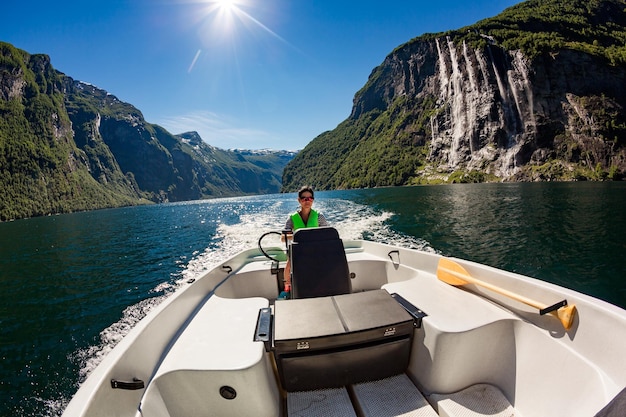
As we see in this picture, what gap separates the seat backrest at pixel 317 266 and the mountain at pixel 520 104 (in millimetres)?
96386

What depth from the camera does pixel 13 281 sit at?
16.4 meters

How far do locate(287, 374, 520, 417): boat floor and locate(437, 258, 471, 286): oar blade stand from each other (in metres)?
1.30

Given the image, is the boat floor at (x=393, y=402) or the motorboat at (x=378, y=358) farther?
the boat floor at (x=393, y=402)

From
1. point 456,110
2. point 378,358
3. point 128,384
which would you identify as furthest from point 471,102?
point 128,384

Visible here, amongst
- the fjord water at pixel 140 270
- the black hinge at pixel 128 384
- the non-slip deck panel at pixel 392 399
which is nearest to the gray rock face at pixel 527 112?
the fjord water at pixel 140 270

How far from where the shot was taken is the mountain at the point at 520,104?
254 feet

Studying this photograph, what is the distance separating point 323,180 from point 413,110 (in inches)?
2854

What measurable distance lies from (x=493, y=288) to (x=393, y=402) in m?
1.73

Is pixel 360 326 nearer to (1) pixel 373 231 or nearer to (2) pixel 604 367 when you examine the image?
(2) pixel 604 367

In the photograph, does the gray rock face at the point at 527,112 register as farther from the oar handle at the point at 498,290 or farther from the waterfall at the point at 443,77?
the oar handle at the point at 498,290

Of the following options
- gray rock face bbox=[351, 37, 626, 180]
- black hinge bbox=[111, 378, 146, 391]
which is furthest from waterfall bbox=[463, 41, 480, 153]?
black hinge bbox=[111, 378, 146, 391]

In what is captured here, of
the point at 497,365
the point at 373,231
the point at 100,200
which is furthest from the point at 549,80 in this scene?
the point at 100,200

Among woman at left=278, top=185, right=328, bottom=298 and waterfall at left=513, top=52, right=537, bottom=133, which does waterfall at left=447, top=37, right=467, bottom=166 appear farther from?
woman at left=278, top=185, right=328, bottom=298

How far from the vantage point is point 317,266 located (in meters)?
3.75
